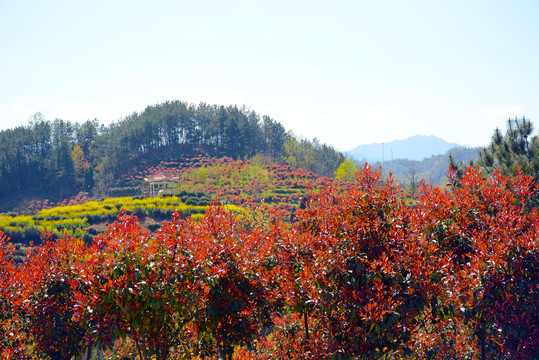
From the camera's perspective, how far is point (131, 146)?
6481 cm

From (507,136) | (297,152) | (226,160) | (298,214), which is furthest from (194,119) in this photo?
(298,214)

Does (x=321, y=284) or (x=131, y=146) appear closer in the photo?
(x=321, y=284)

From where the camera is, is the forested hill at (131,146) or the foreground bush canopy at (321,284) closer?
the foreground bush canopy at (321,284)

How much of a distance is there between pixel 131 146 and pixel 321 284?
6552 centimetres

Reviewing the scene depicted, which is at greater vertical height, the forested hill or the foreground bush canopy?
the forested hill

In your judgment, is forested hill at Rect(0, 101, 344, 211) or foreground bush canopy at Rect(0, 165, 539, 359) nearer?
foreground bush canopy at Rect(0, 165, 539, 359)

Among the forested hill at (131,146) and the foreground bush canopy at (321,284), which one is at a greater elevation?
the forested hill at (131,146)

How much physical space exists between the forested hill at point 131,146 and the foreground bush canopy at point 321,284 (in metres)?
51.5

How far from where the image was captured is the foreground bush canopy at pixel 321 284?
4.26 metres

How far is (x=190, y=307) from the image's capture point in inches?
178

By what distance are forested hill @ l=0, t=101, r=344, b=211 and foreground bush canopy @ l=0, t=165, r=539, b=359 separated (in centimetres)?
5149

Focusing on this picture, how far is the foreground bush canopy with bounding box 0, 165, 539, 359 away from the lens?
4.26 meters

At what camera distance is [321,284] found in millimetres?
4395

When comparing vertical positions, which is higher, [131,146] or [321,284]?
[131,146]
